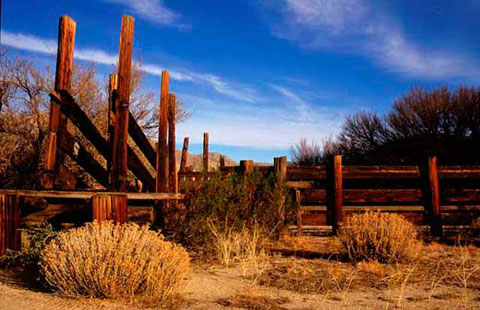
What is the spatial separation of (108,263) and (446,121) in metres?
22.0

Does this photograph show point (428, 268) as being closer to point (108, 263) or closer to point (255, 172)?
point (255, 172)

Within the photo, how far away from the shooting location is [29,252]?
671 centimetres

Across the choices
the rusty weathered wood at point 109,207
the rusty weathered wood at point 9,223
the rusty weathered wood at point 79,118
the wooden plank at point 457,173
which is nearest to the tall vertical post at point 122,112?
the rusty weathered wood at point 79,118

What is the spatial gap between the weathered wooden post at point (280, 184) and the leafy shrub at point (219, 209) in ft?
0.93

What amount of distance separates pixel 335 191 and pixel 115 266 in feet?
23.1

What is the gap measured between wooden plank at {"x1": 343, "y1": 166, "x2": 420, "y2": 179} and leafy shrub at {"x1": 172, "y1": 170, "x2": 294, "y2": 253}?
9.07 ft

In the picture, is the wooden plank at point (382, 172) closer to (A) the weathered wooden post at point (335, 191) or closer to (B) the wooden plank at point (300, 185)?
(A) the weathered wooden post at point (335, 191)

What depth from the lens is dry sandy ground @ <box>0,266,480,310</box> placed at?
4.83 metres

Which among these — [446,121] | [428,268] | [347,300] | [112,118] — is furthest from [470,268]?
[446,121]

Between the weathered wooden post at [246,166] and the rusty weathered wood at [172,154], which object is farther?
the weathered wooden post at [246,166]

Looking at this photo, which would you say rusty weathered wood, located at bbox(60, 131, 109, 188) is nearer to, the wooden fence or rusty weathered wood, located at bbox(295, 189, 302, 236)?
the wooden fence

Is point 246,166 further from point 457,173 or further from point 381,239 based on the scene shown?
point 457,173

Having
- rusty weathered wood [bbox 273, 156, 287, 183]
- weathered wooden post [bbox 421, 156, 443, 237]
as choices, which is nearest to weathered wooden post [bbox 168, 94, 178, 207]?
rusty weathered wood [bbox 273, 156, 287, 183]

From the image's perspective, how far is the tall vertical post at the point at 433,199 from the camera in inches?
427
